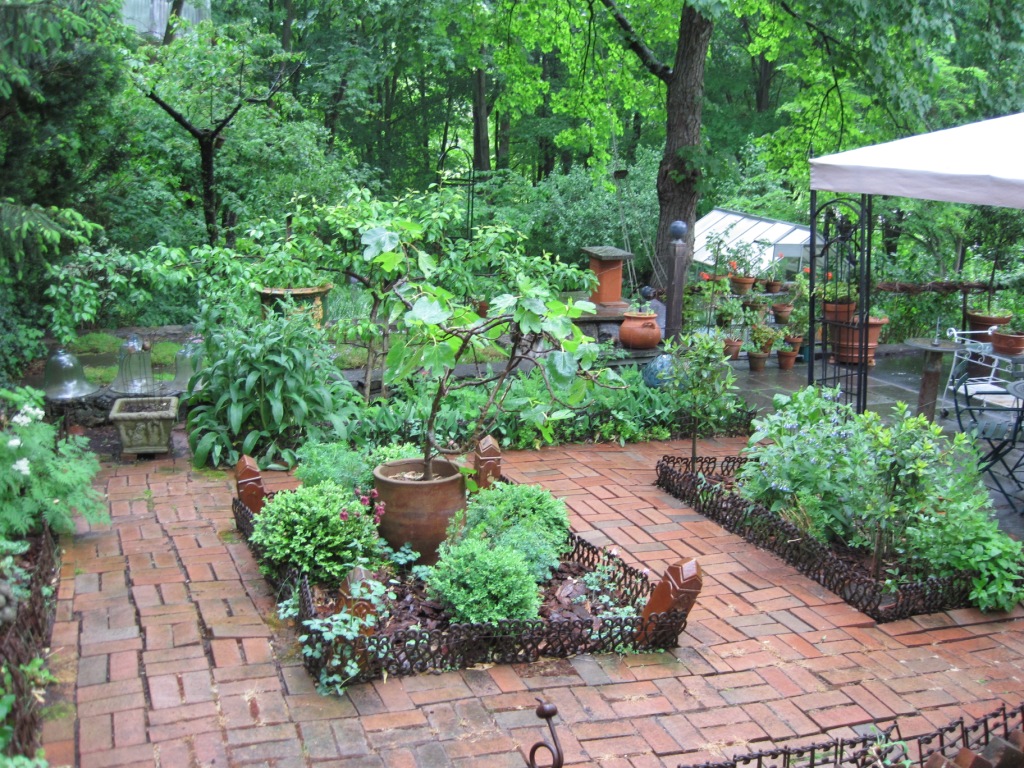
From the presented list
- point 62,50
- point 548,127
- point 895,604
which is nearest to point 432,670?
point 895,604

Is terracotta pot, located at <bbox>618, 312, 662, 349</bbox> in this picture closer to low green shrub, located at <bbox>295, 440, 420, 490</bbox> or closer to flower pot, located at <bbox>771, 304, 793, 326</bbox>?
flower pot, located at <bbox>771, 304, 793, 326</bbox>

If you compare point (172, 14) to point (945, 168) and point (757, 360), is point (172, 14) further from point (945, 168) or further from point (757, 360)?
point (945, 168)

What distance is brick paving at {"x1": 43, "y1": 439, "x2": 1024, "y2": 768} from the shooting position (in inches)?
122

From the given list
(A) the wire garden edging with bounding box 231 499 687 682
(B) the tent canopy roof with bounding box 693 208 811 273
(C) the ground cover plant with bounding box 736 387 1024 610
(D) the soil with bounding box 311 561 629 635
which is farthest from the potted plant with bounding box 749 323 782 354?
(A) the wire garden edging with bounding box 231 499 687 682

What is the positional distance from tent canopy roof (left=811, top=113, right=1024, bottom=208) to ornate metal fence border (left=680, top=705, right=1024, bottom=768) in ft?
Result: 8.08

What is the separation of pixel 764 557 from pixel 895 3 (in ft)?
17.8

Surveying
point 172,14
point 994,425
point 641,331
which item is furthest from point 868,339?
point 172,14

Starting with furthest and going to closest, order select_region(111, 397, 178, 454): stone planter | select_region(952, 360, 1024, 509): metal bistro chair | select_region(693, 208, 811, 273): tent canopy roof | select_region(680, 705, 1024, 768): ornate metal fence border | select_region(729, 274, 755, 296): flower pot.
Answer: select_region(693, 208, 811, 273): tent canopy roof → select_region(729, 274, 755, 296): flower pot → select_region(111, 397, 178, 454): stone planter → select_region(952, 360, 1024, 509): metal bistro chair → select_region(680, 705, 1024, 768): ornate metal fence border

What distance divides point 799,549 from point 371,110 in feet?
39.6

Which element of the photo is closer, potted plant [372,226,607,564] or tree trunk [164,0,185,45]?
potted plant [372,226,607,564]

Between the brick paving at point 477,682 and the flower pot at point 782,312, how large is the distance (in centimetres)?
489

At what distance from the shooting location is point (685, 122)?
894 cm

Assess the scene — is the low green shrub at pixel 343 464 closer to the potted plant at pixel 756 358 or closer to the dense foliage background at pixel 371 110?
the dense foliage background at pixel 371 110

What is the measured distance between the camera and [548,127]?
1697 cm
